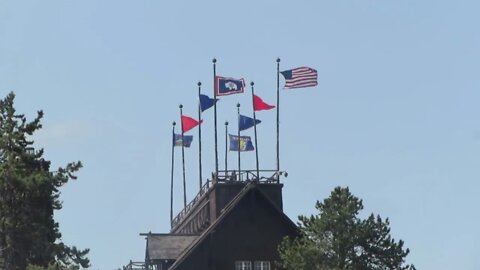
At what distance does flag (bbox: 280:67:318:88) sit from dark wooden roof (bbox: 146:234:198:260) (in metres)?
13.0

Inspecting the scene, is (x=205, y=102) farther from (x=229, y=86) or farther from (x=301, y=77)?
(x=301, y=77)

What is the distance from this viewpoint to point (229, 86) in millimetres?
120875

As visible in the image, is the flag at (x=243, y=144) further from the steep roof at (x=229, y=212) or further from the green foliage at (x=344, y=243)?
the green foliage at (x=344, y=243)

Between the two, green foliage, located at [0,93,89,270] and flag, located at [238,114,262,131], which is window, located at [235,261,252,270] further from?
green foliage, located at [0,93,89,270]

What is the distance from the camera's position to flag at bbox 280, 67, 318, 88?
116m

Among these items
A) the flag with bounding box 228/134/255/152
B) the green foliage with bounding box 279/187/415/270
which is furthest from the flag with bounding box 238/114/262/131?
the green foliage with bounding box 279/187/415/270

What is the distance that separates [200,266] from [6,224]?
Answer: 28.1m

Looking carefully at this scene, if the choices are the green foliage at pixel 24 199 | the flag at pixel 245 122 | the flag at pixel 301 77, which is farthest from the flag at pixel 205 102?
the green foliage at pixel 24 199

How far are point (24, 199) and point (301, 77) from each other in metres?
33.1

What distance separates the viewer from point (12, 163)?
288 feet

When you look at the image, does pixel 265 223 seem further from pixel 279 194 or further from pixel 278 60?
pixel 278 60

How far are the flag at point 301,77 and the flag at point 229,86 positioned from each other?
459 cm

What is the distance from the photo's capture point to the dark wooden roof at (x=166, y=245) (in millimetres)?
117625

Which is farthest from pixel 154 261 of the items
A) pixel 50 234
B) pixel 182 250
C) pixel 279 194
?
pixel 50 234
